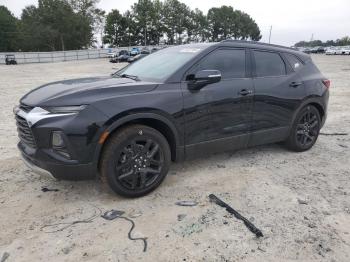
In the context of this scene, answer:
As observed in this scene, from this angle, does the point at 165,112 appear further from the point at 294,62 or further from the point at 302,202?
the point at 294,62

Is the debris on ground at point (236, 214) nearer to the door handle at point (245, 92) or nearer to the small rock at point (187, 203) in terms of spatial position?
the small rock at point (187, 203)

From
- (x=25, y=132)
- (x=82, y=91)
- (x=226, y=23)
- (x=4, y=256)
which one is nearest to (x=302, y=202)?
(x=82, y=91)

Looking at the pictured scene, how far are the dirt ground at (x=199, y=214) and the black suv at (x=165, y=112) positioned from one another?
0.39 m

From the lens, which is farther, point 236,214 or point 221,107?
point 221,107

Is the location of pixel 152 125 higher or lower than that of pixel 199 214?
higher

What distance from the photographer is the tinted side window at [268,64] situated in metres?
4.70

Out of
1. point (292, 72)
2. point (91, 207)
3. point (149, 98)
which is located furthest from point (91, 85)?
point (292, 72)

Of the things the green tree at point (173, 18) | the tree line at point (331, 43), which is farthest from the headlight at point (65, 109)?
the tree line at point (331, 43)

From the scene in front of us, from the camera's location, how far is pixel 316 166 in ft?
15.6

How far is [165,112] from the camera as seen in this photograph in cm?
374

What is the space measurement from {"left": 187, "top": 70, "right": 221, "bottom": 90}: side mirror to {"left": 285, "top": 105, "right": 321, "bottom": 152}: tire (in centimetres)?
189

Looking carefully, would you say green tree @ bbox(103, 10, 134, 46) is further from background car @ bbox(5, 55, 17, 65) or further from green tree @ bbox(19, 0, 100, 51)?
background car @ bbox(5, 55, 17, 65)

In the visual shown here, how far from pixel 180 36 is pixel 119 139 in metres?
Result: 96.5

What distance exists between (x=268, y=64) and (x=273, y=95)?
483mm
